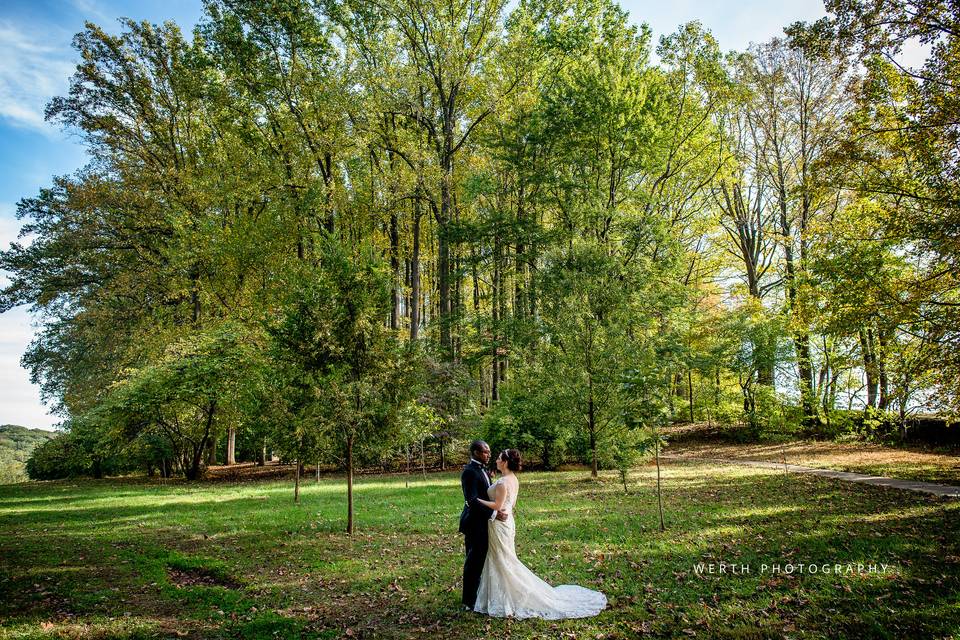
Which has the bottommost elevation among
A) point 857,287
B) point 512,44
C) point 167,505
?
point 167,505

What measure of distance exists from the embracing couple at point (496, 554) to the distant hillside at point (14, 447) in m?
54.1

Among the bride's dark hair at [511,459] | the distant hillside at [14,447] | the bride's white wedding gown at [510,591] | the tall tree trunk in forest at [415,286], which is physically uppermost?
the tall tree trunk in forest at [415,286]

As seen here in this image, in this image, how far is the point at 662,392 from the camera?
10664 mm

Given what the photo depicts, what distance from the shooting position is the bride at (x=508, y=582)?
6.30 m

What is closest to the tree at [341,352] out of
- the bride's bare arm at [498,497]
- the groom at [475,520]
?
the groom at [475,520]

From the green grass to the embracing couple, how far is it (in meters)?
0.31

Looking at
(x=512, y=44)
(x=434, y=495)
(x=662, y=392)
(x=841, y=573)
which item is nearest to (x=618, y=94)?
(x=512, y=44)

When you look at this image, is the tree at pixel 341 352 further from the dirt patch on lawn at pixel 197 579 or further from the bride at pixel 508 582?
the bride at pixel 508 582

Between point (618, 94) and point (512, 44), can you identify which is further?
point (512, 44)

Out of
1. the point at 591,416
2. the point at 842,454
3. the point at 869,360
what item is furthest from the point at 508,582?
the point at 842,454

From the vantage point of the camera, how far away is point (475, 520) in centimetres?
651

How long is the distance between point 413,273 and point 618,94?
43.3ft

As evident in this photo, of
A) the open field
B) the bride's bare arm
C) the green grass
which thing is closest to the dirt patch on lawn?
the green grass

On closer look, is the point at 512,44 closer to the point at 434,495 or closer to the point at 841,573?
the point at 434,495
